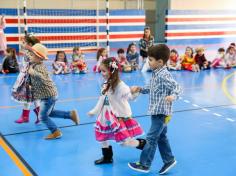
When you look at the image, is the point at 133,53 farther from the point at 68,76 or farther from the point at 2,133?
the point at 2,133

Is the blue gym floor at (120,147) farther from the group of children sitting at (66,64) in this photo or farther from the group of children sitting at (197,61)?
the group of children sitting at (197,61)

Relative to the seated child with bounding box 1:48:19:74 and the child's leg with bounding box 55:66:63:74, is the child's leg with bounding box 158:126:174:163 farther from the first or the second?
the seated child with bounding box 1:48:19:74

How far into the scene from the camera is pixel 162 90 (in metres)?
3.37

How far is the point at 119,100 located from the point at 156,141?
0.60 m

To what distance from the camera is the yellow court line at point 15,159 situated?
3.60 meters

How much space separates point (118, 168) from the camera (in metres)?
3.77

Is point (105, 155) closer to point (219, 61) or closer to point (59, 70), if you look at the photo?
point (59, 70)

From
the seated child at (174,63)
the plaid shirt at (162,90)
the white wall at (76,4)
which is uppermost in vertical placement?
the white wall at (76,4)

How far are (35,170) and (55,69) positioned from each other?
6180 millimetres

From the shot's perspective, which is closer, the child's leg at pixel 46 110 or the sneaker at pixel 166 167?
the sneaker at pixel 166 167

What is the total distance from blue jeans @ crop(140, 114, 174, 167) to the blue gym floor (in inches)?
6.9

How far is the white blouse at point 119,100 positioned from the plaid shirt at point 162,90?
349 mm

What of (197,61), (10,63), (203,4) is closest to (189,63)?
(197,61)

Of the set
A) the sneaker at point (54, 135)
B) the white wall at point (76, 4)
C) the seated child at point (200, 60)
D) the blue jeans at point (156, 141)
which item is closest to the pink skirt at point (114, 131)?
the blue jeans at point (156, 141)
